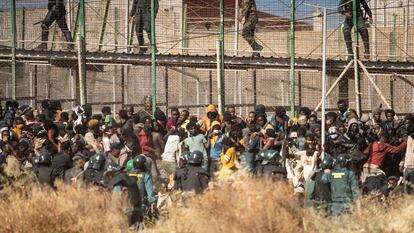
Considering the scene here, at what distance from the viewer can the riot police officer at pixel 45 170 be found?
20625mm

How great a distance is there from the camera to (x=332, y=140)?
23.5 metres

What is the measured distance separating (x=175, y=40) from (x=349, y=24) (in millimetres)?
3663

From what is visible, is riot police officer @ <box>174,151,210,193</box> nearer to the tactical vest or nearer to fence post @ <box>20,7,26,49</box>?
the tactical vest

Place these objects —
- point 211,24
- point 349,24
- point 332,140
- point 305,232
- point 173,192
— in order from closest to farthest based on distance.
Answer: point 305,232 < point 173,192 < point 332,140 < point 349,24 < point 211,24

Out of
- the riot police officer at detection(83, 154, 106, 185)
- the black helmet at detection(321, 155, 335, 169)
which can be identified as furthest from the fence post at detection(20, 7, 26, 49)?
the black helmet at detection(321, 155, 335, 169)

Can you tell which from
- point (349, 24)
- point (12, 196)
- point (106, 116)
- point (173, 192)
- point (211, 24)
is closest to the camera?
point (12, 196)

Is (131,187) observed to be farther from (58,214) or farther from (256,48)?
(256,48)

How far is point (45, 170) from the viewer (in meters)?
20.9

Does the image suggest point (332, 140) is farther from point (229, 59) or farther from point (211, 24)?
point (211, 24)

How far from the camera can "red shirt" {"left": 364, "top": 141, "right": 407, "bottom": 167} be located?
23548 mm

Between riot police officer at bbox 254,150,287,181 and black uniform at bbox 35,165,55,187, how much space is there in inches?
124

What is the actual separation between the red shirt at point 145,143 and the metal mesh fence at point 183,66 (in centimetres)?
351

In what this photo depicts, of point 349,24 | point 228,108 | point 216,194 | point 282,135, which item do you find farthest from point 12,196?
point 349,24

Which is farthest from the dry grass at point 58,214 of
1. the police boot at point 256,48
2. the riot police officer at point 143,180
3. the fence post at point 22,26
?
the police boot at point 256,48
